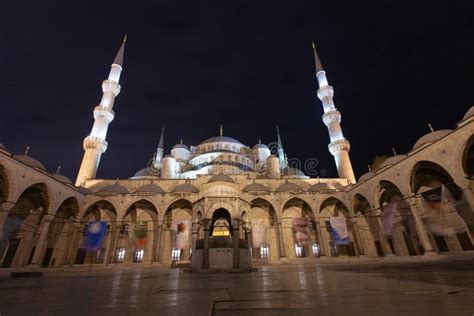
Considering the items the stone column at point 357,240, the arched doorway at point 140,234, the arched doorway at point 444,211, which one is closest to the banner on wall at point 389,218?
the arched doorway at point 444,211

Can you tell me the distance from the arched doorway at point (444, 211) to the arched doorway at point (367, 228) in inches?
177

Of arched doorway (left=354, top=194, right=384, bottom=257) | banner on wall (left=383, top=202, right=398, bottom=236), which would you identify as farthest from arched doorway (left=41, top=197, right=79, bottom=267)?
banner on wall (left=383, top=202, right=398, bottom=236)

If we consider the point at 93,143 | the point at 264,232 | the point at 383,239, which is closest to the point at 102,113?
the point at 93,143

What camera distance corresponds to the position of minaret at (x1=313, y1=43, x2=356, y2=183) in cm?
2862

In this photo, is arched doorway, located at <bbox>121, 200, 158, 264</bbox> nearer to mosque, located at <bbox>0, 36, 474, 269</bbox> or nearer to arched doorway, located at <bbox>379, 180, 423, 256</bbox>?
mosque, located at <bbox>0, 36, 474, 269</bbox>

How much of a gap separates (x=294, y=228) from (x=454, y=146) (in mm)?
13825

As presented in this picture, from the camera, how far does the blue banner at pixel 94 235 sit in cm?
2039

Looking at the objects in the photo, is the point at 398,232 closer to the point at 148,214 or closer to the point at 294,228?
the point at 294,228

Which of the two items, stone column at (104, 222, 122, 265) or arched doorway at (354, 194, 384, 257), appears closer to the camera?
stone column at (104, 222, 122, 265)

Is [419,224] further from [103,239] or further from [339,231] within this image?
[103,239]

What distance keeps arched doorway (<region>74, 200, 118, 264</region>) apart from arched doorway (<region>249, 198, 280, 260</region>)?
1327 centimetres

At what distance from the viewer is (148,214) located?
24.4 metres

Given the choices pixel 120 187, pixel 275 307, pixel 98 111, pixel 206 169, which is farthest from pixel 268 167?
pixel 275 307

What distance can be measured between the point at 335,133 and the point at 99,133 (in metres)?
30.2
